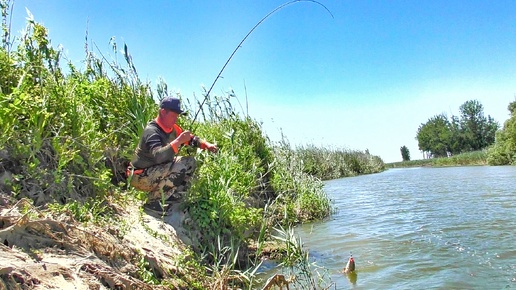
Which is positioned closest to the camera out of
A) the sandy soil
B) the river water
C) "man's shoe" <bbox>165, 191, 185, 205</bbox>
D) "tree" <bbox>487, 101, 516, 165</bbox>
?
the sandy soil

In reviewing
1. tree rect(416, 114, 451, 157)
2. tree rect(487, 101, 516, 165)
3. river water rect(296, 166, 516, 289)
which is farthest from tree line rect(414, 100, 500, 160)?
river water rect(296, 166, 516, 289)

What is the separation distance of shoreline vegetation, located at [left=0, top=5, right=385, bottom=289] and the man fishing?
0.62 feet

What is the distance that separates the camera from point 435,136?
82.1 m

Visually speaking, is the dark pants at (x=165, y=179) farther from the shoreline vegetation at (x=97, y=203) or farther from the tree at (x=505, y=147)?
the tree at (x=505, y=147)

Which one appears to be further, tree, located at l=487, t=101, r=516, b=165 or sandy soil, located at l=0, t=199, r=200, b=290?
tree, located at l=487, t=101, r=516, b=165

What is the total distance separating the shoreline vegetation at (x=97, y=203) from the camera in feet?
9.25

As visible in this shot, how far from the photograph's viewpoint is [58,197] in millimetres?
3525

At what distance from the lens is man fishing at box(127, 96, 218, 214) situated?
4.58 meters

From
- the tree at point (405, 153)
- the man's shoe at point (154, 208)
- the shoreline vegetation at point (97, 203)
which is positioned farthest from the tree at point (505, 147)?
the tree at point (405, 153)

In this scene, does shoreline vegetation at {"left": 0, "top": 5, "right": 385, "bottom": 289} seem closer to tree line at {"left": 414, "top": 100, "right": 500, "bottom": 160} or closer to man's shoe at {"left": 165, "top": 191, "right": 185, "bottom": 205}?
man's shoe at {"left": 165, "top": 191, "right": 185, "bottom": 205}

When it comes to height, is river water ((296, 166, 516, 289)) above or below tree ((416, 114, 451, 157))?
below

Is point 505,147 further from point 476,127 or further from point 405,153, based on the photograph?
point 405,153

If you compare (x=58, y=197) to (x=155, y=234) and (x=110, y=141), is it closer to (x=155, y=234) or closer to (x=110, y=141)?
(x=155, y=234)

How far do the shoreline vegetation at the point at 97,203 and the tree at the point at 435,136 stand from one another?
79.8m
